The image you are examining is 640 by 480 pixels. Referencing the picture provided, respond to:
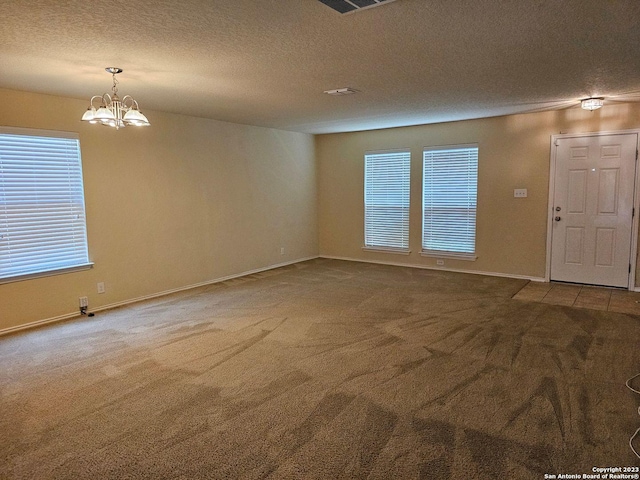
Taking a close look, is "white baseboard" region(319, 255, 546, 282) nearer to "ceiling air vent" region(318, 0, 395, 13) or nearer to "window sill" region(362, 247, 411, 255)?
"window sill" region(362, 247, 411, 255)

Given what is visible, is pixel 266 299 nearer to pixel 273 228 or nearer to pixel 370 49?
pixel 273 228

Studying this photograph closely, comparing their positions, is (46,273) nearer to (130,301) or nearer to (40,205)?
(40,205)

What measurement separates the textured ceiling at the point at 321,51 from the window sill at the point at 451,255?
8.29ft

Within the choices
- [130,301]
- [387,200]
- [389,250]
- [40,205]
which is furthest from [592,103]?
[40,205]

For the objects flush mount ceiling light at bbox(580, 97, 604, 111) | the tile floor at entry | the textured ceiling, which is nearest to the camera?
the textured ceiling

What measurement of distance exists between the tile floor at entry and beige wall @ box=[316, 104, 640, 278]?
1.72ft

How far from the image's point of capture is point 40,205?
14.4 feet

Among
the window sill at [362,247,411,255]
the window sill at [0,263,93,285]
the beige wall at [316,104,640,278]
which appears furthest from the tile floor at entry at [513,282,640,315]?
the window sill at [0,263,93,285]

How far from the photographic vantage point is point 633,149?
5.27 meters

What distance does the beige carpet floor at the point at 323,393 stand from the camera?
7.12ft

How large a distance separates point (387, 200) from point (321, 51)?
180 inches

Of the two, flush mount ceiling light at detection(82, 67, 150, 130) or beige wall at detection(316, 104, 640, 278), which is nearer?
flush mount ceiling light at detection(82, 67, 150, 130)

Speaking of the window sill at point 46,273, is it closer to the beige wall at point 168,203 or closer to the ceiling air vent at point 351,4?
the beige wall at point 168,203

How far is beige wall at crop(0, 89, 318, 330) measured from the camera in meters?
4.48
